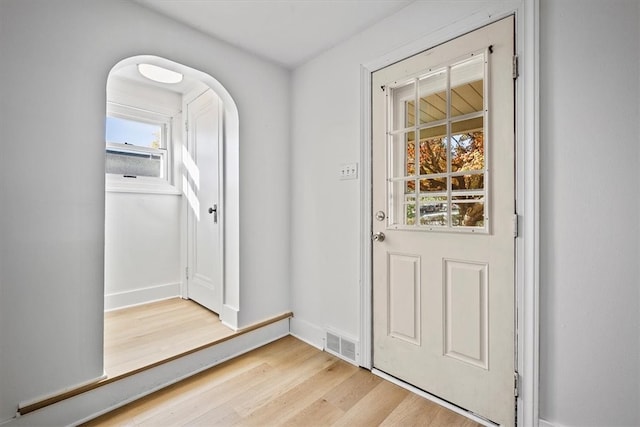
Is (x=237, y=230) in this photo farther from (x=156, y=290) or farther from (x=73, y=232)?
(x=156, y=290)

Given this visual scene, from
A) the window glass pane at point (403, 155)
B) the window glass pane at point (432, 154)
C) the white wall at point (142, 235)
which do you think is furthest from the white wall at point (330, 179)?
the white wall at point (142, 235)

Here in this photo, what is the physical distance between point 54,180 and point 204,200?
1385 mm

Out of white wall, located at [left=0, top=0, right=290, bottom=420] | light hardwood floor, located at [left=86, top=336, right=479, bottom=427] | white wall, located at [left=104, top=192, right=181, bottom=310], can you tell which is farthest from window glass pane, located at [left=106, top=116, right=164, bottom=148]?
light hardwood floor, located at [left=86, top=336, right=479, bottom=427]

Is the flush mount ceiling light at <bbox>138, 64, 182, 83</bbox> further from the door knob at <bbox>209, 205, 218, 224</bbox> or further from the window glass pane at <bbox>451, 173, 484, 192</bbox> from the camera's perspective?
the window glass pane at <bbox>451, 173, 484, 192</bbox>

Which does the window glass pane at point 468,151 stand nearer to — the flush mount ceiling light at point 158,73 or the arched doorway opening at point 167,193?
the arched doorway opening at point 167,193

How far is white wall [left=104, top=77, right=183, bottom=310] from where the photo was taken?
2701 mm

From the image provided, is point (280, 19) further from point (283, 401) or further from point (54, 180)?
point (283, 401)

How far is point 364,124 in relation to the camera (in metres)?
1.94

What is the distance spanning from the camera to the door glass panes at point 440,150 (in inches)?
58.6

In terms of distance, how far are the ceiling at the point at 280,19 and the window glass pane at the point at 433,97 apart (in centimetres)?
51

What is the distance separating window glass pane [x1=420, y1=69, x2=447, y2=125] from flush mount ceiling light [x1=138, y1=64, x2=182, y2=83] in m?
1.95

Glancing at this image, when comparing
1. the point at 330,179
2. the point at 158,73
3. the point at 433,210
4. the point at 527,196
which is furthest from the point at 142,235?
the point at 527,196

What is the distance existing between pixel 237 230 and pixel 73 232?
0.99 metres

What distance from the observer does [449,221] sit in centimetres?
158
